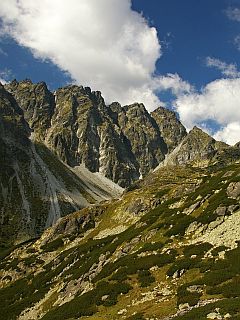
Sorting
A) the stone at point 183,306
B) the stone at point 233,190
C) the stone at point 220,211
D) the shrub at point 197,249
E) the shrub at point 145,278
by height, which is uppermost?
the stone at point 233,190

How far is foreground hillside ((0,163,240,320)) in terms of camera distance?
36469 mm

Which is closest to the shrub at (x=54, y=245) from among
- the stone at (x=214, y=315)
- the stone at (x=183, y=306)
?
the stone at (x=183, y=306)

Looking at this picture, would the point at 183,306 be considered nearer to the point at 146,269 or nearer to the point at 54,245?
the point at 146,269

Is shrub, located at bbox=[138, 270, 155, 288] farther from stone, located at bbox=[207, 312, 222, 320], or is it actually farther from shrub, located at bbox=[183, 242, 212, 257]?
stone, located at bbox=[207, 312, 222, 320]

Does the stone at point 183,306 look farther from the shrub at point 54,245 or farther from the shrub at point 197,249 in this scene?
the shrub at point 54,245

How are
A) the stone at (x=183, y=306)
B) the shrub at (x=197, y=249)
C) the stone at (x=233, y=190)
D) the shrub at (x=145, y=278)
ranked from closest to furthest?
the stone at (x=183, y=306)
the shrub at (x=145, y=278)
the shrub at (x=197, y=249)
the stone at (x=233, y=190)

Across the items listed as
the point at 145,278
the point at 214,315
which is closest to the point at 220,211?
the point at 145,278

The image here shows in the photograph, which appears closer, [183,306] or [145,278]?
[183,306]

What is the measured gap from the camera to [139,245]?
61.2 meters

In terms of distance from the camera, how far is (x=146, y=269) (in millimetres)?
48500

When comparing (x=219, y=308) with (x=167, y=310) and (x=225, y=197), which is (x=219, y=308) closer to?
(x=167, y=310)

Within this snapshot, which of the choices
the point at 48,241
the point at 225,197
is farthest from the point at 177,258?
the point at 48,241

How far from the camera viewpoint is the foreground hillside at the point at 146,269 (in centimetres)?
3647

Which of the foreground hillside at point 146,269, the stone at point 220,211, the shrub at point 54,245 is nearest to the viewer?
the foreground hillside at point 146,269
